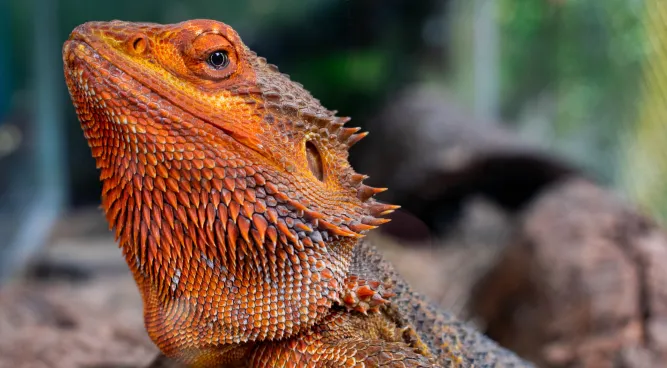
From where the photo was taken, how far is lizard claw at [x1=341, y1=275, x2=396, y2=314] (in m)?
1.84

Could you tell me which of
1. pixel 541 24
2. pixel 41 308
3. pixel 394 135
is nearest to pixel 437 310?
pixel 41 308

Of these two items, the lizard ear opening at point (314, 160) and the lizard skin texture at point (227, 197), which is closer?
the lizard skin texture at point (227, 197)

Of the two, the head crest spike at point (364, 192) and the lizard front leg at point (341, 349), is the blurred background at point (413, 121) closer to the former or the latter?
the head crest spike at point (364, 192)

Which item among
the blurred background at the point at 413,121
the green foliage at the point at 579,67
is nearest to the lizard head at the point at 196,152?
the blurred background at the point at 413,121

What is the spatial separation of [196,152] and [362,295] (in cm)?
66

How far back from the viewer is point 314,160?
6.15ft

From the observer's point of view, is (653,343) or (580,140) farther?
(580,140)

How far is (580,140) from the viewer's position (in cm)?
680

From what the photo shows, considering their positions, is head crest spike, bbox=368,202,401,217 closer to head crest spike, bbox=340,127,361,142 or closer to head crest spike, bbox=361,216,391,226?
head crest spike, bbox=361,216,391,226

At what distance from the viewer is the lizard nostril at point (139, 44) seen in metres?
1.69

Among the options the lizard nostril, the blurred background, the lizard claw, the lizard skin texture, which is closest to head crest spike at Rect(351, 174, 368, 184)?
the lizard skin texture

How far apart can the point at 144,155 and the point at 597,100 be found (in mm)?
5733

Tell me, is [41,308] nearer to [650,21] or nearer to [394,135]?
[394,135]

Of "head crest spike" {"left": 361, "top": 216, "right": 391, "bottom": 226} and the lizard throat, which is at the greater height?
"head crest spike" {"left": 361, "top": 216, "right": 391, "bottom": 226}
